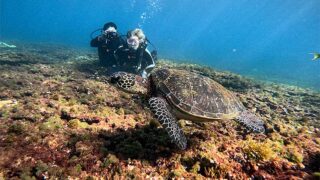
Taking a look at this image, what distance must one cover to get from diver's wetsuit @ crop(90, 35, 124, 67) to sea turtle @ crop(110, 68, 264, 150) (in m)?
8.08

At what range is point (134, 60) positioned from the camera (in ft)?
38.2

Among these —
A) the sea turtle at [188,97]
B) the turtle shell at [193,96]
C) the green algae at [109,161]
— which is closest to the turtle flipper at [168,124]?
the sea turtle at [188,97]

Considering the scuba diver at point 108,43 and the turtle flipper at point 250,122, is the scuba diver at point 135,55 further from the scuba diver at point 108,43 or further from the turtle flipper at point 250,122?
the turtle flipper at point 250,122

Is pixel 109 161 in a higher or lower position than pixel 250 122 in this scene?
lower

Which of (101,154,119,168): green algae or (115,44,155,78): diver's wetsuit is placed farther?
(115,44,155,78): diver's wetsuit

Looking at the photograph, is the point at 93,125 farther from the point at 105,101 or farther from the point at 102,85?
the point at 102,85

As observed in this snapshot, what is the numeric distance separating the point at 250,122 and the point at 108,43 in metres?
9.53

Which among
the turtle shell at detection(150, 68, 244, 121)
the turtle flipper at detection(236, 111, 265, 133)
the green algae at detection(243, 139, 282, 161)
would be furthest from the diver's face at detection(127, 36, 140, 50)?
the green algae at detection(243, 139, 282, 161)

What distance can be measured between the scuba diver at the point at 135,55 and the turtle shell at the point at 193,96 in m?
6.01

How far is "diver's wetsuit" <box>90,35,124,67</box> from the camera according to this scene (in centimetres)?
1220

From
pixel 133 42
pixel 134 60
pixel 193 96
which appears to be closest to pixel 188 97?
pixel 193 96

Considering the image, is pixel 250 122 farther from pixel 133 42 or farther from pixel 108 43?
pixel 108 43

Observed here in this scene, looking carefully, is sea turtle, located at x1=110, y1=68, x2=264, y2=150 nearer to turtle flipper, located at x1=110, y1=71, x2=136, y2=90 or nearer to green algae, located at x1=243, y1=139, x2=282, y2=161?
turtle flipper, located at x1=110, y1=71, x2=136, y2=90

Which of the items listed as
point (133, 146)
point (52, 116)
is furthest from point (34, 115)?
point (133, 146)
